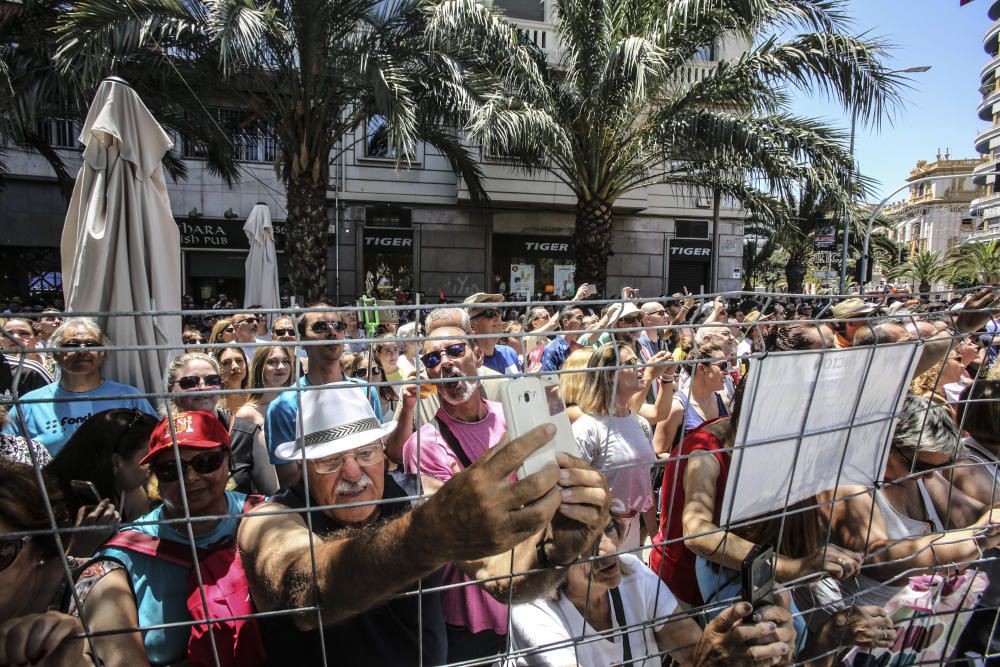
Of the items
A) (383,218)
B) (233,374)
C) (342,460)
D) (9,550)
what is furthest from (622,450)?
(383,218)

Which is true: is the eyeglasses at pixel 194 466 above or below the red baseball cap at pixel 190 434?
below

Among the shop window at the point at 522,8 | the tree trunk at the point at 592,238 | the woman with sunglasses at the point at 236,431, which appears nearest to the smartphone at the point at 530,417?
the woman with sunglasses at the point at 236,431

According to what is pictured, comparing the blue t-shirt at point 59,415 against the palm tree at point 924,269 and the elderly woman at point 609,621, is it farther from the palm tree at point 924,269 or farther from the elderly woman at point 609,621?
the palm tree at point 924,269

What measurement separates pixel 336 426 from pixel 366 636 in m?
0.55

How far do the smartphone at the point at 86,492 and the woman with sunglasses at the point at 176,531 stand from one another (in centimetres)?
18

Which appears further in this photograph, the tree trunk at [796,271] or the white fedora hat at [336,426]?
the tree trunk at [796,271]

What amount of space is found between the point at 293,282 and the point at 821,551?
387 inches

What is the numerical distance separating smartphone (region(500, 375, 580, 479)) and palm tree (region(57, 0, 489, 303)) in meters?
7.06

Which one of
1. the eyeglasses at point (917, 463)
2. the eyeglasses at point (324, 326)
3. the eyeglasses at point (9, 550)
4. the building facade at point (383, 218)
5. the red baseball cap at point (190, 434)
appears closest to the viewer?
the eyeglasses at point (9, 550)

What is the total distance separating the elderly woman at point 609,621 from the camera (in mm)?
1673

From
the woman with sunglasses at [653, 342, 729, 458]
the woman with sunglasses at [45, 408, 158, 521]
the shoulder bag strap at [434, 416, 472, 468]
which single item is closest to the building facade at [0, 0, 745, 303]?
the woman with sunglasses at [653, 342, 729, 458]

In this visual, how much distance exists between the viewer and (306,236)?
10148 millimetres

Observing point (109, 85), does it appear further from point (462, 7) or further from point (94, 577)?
point (462, 7)

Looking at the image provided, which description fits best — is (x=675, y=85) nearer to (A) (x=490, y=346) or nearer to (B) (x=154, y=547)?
(A) (x=490, y=346)
